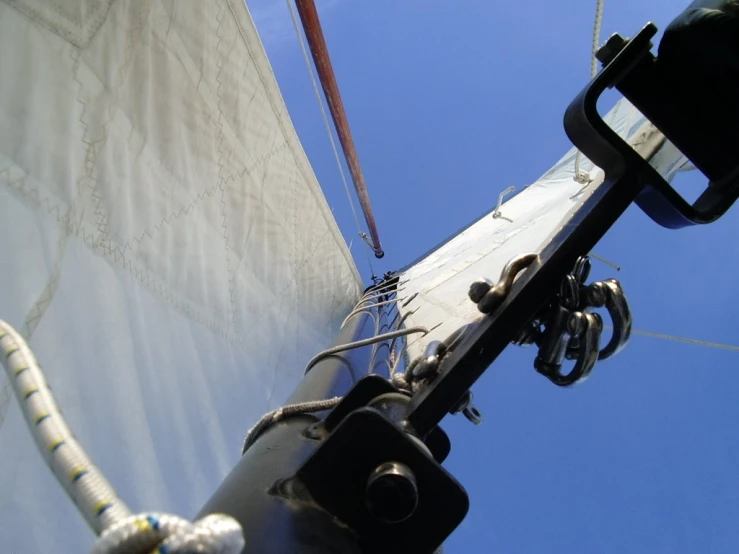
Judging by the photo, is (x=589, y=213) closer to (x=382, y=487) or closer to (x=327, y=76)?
(x=382, y=487)

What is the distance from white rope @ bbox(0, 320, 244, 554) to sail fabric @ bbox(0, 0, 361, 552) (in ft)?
1.21

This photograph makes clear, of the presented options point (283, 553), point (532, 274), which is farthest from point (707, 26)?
point (283, 553)

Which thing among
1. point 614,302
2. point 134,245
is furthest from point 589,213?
point 134,245

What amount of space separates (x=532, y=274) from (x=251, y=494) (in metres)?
0.32

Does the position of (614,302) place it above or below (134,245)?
below

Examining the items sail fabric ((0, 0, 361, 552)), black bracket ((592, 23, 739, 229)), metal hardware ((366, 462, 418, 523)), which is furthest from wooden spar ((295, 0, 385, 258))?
metal hardware ((366, 462, 418, 523))

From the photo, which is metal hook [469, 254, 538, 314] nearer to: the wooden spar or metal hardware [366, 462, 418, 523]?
metal hardware [366, 462, 418, 523]

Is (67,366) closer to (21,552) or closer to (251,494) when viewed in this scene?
(21,552)

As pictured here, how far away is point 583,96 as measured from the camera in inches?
21.3

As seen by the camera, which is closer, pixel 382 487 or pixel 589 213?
pixel 382 487

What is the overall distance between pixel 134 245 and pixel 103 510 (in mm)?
737

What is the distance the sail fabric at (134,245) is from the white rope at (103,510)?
1.21 feet

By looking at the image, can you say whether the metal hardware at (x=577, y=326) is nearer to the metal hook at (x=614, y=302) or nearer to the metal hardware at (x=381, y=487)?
the metal hook at (x=614, y=302)

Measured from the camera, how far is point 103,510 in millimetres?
253
